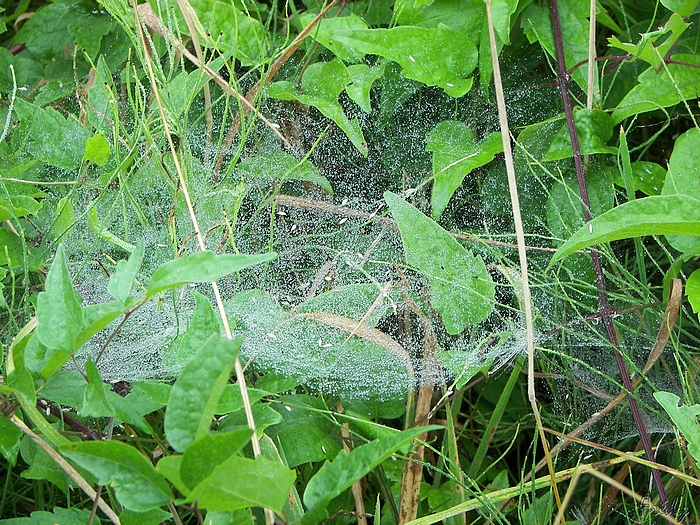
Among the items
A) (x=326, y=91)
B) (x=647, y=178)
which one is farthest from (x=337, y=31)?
(x=647, y=178)

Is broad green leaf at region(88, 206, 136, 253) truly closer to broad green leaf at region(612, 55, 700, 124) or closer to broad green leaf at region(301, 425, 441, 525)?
broad green leaf at region(301, 425, 441, 525)

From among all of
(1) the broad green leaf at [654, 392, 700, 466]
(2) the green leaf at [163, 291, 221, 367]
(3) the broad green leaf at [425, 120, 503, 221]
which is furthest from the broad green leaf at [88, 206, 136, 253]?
(1) the broad green leaf at [654, 392, 700, 466]

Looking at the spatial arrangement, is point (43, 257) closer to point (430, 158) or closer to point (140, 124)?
point (140, 124)

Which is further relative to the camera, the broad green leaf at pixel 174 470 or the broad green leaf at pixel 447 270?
the broad green leaf at pixel 447 270

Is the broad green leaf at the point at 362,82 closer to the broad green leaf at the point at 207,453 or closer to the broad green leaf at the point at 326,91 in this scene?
the broad green leaf at the point at 326,91

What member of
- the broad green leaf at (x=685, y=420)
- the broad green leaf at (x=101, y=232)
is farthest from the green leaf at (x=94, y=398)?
the broad green leaf at (x=685, y=420)

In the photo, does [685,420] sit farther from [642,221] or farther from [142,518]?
[142,518]
